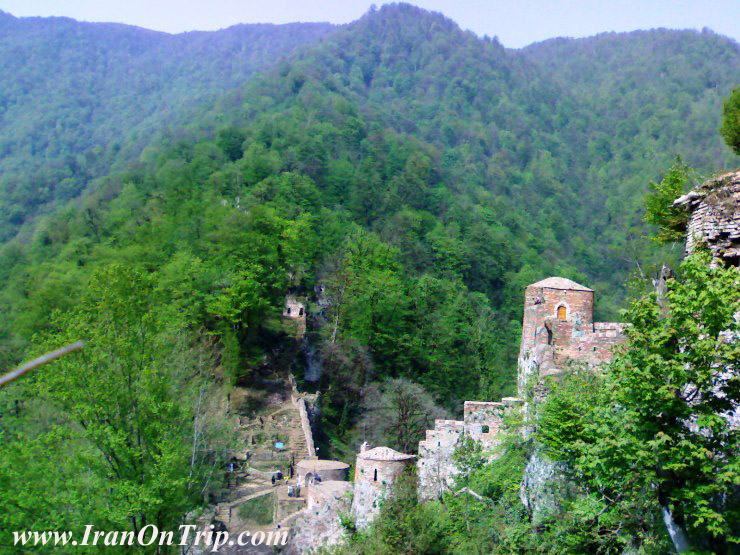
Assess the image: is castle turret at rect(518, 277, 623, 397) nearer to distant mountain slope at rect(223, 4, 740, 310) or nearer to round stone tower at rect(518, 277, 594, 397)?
round stone tower at rect(518, 277, 594, 397)

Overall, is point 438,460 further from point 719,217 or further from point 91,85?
point 91,85

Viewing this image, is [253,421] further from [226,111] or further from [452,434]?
[226,111]

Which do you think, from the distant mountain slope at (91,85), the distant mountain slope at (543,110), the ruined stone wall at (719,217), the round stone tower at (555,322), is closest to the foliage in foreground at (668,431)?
the ruined stone wall at (719,217)

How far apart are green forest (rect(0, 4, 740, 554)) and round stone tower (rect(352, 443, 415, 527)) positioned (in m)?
0.71

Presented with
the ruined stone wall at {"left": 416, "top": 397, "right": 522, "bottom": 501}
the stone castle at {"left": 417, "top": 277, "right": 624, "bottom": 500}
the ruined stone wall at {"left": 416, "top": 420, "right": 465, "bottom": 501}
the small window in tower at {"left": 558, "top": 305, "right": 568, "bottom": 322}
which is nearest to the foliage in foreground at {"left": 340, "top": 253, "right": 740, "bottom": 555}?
the stone castle at {"left": 417, "top": 277, "right": 624, "bottom": 500}

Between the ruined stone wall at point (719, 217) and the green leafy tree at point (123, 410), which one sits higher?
the ruined stone wall at point (719, 217)

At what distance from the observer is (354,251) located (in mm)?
47625

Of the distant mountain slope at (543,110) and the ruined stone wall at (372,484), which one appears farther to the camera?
the distant mountain slope at (543,110)

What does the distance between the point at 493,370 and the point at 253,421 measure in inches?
645

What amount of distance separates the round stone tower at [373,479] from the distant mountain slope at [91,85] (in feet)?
239

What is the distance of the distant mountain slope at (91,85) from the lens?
95.1 m

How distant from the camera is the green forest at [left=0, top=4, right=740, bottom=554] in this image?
13031 mm

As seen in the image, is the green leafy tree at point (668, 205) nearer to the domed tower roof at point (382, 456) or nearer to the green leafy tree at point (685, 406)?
the green leafy tree at point (685, 406)

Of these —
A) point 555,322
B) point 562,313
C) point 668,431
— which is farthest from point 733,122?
point 668,431
